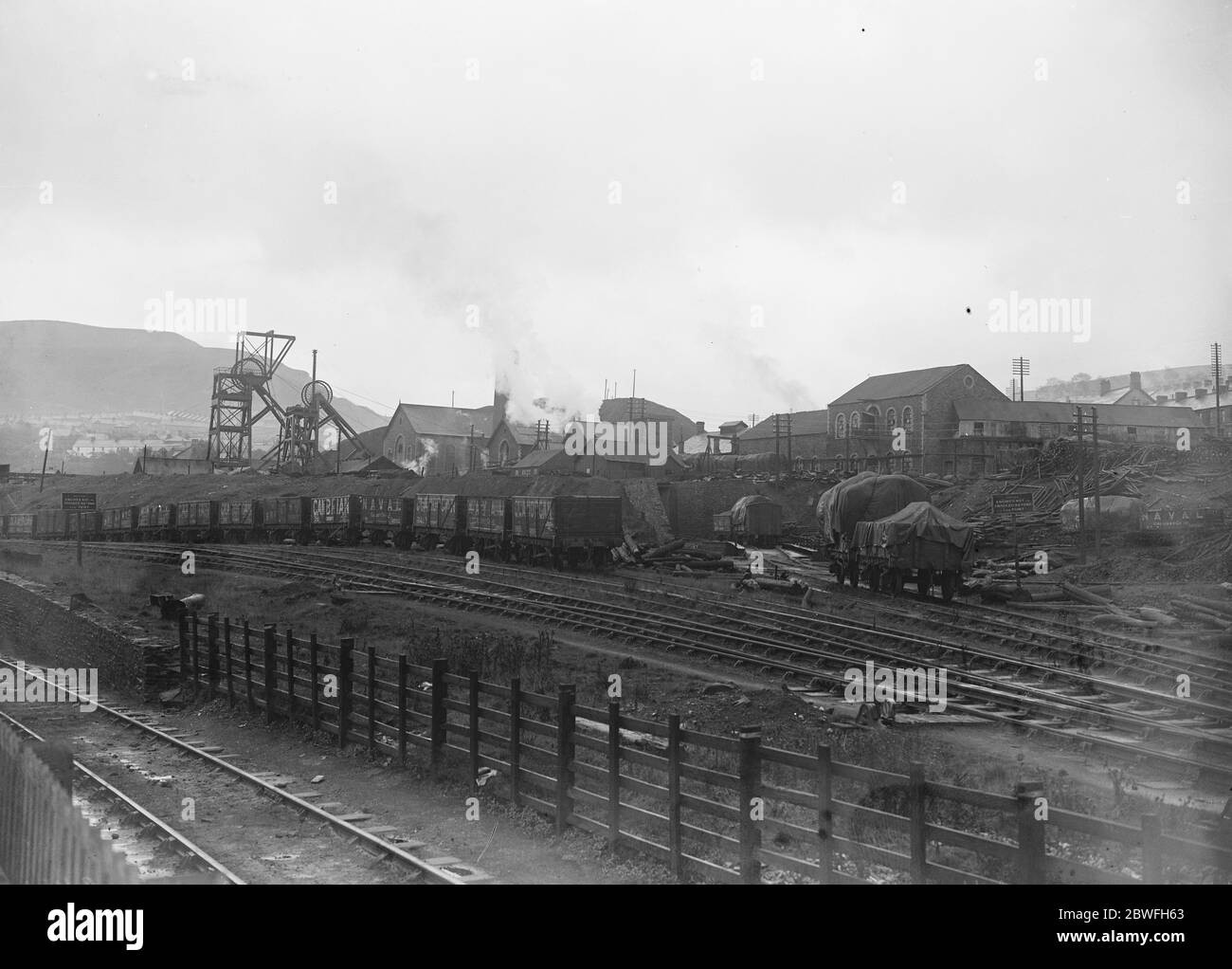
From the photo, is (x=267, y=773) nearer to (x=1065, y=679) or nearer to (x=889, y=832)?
(x=889, y=832)

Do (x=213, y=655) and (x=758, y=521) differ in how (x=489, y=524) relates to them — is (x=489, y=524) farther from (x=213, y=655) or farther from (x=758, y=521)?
(x=213, y=655)

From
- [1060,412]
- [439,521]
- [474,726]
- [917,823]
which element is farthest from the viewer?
[1060,412]

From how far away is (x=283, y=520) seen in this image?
45.1 meters

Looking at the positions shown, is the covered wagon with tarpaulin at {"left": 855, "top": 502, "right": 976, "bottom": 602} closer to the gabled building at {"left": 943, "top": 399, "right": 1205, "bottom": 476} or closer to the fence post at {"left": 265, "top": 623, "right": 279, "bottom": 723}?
the fence post at {"left": 265, "top": 623, "right": 279, "bottom": 723}

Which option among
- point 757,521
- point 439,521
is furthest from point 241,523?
point 757,521

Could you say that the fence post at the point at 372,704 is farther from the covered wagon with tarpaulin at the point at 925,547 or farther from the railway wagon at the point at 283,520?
the railway wagon at the point at 283,520

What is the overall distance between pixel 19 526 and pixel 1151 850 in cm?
6223

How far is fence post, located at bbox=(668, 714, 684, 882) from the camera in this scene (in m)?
7.40

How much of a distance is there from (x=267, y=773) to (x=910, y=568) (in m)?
19.6

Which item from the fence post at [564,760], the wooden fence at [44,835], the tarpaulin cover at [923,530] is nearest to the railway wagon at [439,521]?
the tarpaulin cover at [923,530]

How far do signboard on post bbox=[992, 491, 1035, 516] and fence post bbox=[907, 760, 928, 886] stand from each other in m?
36.4

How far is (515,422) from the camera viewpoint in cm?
6078

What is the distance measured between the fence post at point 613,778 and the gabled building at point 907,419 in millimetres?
54409

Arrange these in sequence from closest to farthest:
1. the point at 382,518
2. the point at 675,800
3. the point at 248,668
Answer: the point at 675,800 < the point at 248,668 < the point at 382,518
